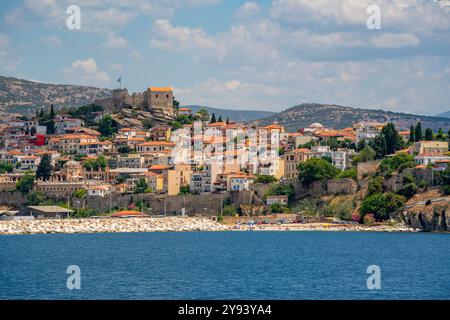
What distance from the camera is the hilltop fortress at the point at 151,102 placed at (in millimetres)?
110625

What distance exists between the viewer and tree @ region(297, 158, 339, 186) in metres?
79.1

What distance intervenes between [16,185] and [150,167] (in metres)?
11.7

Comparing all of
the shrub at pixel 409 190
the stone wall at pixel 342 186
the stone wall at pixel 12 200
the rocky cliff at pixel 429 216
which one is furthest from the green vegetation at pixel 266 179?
the stone wall at pixel 12 200

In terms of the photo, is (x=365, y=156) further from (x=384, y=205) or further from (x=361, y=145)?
(x=384, y=205)

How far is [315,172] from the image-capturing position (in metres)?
79.1

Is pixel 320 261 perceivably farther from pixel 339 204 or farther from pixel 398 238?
pixel 339 204

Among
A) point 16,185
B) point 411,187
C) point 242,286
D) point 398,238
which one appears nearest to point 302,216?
point 411,187

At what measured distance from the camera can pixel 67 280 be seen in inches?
1416

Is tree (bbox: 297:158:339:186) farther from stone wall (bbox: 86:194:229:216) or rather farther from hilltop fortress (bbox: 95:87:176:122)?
hilltop fortress (bbox: 95:87:176:122)

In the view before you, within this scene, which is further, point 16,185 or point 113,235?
point 16,185

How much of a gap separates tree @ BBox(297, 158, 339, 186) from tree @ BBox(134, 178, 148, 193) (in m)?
14.3

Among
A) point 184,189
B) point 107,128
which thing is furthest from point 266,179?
point 107,128

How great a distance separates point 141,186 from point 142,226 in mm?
9094

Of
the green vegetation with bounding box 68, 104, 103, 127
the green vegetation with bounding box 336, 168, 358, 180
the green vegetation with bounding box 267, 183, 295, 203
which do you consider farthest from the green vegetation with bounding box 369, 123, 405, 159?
the green vegetation with bounding box 68, 104, 103, 127
